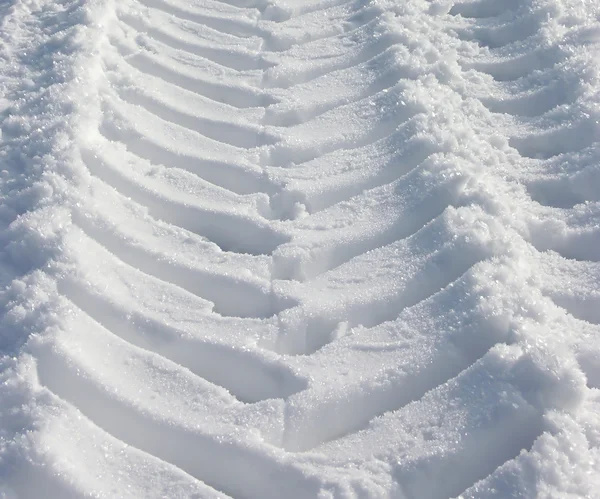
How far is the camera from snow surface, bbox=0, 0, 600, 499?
140 cm

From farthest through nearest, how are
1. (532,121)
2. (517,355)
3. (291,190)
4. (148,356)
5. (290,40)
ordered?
(290,40) → (532,121) → (291,190) → (148,356) → (517,355)

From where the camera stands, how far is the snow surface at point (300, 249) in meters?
1.40

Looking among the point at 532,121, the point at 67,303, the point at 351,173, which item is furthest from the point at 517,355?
the point at 67,303

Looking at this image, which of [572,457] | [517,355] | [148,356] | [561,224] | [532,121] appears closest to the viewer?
[572,457]

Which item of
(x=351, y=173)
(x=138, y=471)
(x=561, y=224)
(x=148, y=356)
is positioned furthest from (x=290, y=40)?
(x=138, y=471)

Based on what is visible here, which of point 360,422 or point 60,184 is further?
point 60,184

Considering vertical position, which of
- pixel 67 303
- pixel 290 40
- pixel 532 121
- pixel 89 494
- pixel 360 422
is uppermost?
pixel 290 40

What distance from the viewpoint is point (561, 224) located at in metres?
1.83

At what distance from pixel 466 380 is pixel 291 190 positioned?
825 mm

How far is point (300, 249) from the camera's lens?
182 centimetres

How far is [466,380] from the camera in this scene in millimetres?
1472

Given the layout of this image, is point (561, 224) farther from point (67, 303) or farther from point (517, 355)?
point (67, 303)

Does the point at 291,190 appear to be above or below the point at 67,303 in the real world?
above

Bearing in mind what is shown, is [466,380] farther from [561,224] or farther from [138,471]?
[138,471]
